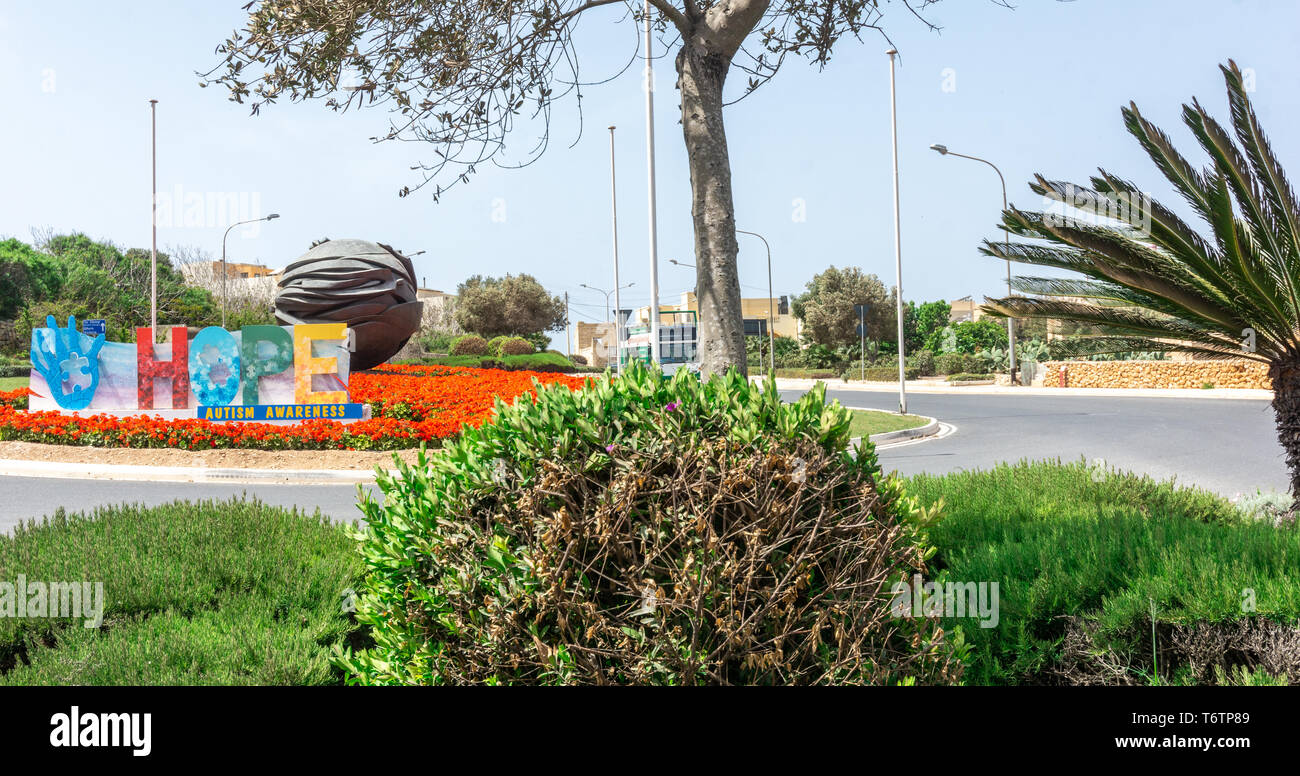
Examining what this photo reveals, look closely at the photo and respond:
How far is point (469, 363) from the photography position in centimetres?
3434

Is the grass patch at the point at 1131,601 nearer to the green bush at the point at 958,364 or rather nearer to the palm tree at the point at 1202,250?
the palm tree at the point at 1202,250

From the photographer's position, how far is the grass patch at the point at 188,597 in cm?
346

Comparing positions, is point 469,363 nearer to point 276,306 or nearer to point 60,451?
point 276,306

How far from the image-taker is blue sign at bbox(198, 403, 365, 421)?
50.9 ft

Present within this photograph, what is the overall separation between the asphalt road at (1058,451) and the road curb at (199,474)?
40 cm

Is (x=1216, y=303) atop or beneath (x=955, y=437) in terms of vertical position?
atop

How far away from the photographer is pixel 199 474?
39.0 feet

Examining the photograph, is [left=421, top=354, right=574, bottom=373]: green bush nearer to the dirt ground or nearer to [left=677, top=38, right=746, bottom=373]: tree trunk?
the dirt ground

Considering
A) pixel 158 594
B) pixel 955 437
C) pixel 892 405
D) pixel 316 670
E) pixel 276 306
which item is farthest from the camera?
pixel 892 405

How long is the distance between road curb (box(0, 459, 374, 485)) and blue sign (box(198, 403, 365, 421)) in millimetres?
3224

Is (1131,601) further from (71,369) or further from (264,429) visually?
(71,369)

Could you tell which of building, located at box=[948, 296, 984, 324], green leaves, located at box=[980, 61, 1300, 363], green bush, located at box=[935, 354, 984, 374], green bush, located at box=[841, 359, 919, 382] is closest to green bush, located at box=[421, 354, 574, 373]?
green bush, located at box=[841, 359, 919, 382]

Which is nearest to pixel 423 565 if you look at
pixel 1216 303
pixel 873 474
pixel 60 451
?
pixel 873 474
